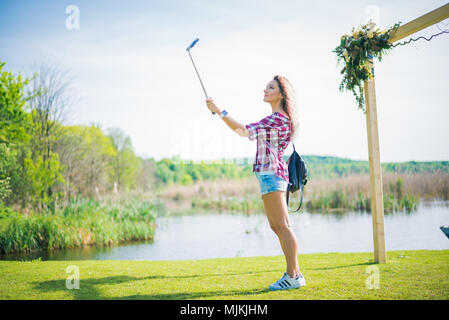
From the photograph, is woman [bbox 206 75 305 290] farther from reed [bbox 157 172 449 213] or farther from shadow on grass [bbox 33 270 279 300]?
reed [bbox 157 172 449 213]

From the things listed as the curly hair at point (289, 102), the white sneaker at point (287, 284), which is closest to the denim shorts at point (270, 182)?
the curly hair at point (289, 102)

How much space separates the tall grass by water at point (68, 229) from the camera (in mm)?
8562

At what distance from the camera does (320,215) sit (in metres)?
14.0

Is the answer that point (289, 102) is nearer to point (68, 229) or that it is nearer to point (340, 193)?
point (68, 229)

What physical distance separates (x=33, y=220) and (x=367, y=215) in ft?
34.4

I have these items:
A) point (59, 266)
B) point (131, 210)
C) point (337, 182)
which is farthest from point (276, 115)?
point (337, 182)

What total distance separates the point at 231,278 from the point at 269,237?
6829 millimetres

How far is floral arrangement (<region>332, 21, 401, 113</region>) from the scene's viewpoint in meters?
4.42

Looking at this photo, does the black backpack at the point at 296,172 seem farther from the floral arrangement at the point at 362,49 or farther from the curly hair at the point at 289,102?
the floral arrangement at the point at 362,49

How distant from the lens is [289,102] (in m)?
3.46

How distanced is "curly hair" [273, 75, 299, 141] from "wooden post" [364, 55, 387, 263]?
153 centimetres

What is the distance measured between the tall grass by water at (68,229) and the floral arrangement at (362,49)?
758 centimetres

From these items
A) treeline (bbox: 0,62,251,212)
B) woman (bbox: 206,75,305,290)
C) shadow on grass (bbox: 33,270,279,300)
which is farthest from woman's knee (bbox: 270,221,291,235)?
treeline (bbox: 0,62,251,212)

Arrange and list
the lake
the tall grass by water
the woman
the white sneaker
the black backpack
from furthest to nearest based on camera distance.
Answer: the tall grass by water
the lake
the black backpack
the white sneaker
the woman
